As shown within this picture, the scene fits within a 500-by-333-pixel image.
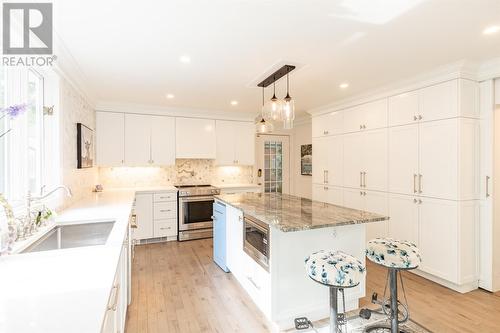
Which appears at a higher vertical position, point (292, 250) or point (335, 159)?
point (335, 159)

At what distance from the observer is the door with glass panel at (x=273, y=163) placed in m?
6.03

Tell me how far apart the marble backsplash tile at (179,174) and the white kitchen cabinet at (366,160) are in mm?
2316

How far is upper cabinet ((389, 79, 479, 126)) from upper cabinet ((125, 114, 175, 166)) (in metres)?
3.67

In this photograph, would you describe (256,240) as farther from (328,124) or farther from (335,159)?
(328,124)

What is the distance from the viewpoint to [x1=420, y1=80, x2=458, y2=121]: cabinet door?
8.81ft

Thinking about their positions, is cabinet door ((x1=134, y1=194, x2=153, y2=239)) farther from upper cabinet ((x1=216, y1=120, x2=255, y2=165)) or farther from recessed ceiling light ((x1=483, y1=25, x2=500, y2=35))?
recessed ceiling light ((x1=483, y1=25, x2=500, y2=35))

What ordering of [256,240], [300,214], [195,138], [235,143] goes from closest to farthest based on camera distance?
1. [300,214]
2. [256,240]
3. [195,138]
4. [235,143]

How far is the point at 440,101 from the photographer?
2807 millimetres

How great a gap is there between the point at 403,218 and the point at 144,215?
12.7 feet

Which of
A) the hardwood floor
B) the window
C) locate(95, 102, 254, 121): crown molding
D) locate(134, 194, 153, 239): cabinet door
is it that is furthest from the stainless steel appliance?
locate(95, 102, 254, 121): crown molding

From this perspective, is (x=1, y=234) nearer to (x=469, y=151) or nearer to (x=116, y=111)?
(x=116, y=111)

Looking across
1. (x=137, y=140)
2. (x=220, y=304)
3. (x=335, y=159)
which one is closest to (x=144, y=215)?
(x=137, y=140)

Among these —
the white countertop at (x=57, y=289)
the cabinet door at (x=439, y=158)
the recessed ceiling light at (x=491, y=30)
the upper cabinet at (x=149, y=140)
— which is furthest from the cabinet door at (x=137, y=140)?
the recessed ceiling light at (x=491, y=30)

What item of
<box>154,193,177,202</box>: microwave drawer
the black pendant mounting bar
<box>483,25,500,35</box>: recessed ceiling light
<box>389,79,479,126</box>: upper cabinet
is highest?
<box>483,25,500,35</box>: recessed ceiling light
